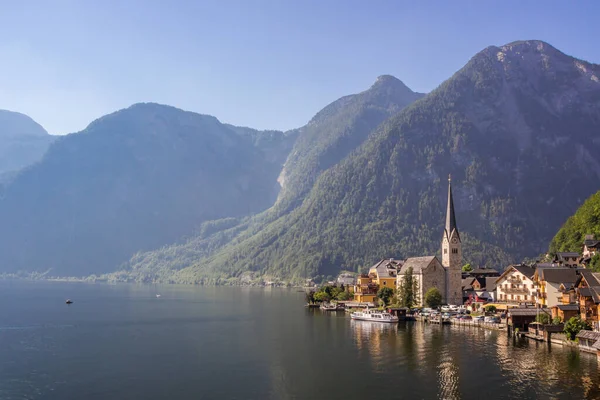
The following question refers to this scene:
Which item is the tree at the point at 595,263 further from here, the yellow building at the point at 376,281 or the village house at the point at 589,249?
the yellow building at the point at 376,281

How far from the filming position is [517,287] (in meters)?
128

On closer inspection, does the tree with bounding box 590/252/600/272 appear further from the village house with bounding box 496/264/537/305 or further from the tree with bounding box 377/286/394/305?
the tree with bounding box 377/286/394/305

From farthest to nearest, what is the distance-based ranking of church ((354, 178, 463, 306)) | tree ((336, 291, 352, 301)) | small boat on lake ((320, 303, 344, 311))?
tree ((336, 291, 352, 301)) → small boat on lake ((320, 303, 344, 311)) → church ((354, 178, 463, 306))

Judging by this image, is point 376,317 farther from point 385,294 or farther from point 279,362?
point 279,362

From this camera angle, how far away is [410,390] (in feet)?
203

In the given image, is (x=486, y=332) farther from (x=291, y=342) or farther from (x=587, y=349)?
(x=291, y=342)

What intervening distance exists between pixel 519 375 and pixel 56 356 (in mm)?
64214

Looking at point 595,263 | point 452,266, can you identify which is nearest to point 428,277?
point 452,266

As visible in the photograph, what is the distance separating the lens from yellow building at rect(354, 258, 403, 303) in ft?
538

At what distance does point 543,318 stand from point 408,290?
1604 inches

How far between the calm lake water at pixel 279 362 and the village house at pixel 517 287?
907 inches

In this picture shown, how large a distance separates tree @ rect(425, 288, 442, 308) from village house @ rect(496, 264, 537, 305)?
1372 centimetres

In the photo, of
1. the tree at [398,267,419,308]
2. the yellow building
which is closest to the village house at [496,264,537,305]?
the tree at [398,267,419,308]

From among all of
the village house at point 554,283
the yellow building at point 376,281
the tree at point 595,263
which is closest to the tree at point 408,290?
the yellow building at point 376,281
